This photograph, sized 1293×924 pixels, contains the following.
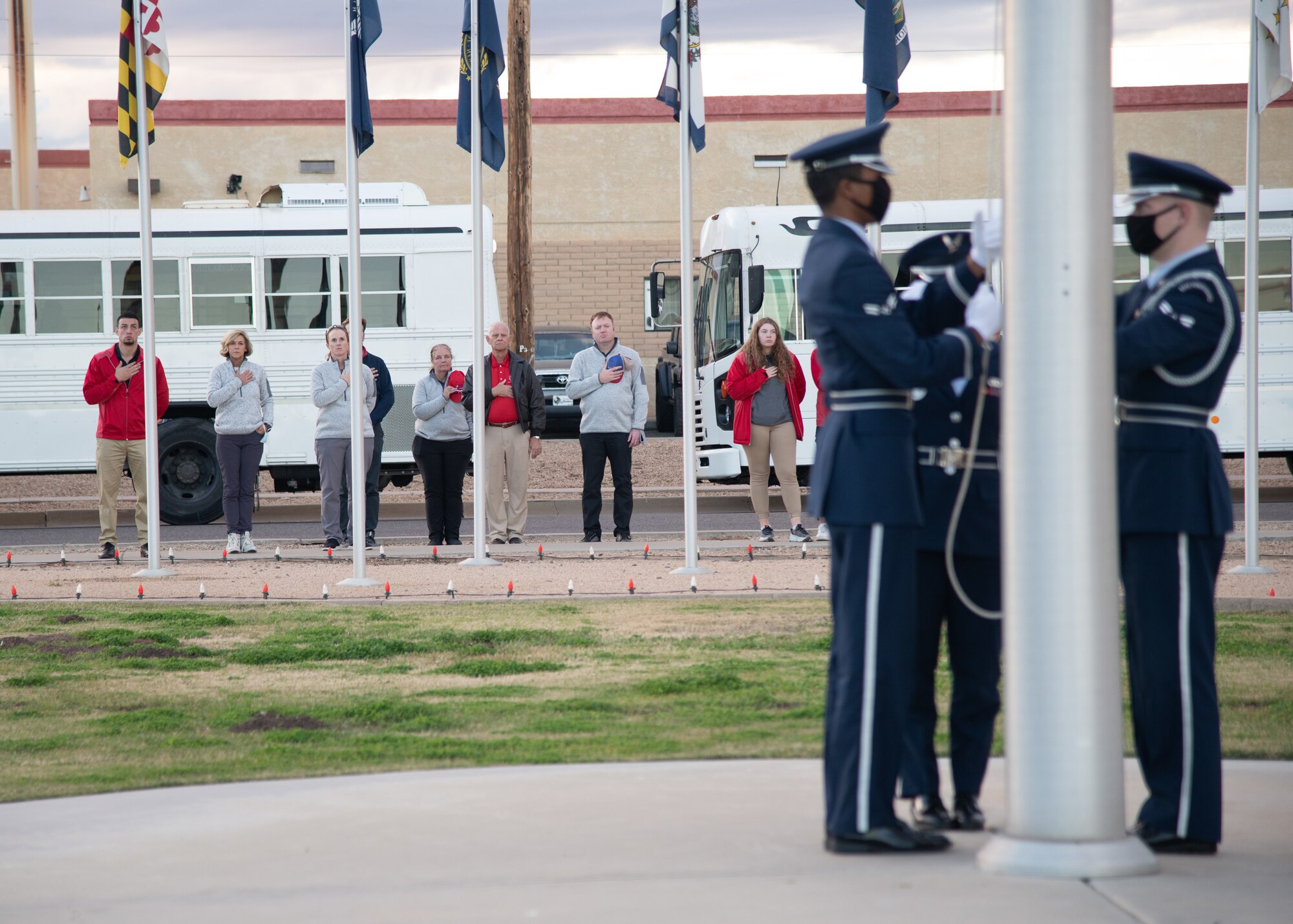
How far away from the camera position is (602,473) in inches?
565

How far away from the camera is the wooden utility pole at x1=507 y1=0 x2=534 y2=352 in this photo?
2016 cm

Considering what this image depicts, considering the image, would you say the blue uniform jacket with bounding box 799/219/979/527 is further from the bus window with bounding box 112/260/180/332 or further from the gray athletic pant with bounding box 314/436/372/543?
the bus window with bounding box 112/260/180/332

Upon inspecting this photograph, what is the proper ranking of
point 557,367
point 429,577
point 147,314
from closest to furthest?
point 429,577
point 147,314
point 557,367

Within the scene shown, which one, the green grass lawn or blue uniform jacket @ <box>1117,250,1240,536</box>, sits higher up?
blue uniform jacket @ <box>1117,250,1240,536</box>

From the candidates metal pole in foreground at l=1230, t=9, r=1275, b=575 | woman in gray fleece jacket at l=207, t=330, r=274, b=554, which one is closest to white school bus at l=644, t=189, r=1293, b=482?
woman in gray fleece jacket at l=207, t=330, r=274, b=554

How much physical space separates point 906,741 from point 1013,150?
5.73 ft

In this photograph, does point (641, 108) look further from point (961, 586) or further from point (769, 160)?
point (961, 586)

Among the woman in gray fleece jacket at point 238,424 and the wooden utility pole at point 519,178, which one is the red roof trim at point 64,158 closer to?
the wooden utility pole at point 519,178

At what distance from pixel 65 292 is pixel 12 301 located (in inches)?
23.7

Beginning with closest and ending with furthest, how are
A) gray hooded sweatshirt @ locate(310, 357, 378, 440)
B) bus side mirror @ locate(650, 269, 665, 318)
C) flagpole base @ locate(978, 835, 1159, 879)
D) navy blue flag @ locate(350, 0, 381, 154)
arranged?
flagpole base @ locate(978, 835, 1159, 879)
navy blue flag @ locate(350, 0, 381, 154)
gray hooded sweatshirt @ locate(310, 357, 378, 440)
bus side mirror @ locate(650, 269, 665, 318)

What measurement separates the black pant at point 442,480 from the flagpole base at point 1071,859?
1051cm

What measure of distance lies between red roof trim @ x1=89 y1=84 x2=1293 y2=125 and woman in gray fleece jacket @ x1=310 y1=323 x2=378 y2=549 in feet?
58.7

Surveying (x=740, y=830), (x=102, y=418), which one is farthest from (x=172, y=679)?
(x=102, y=418)

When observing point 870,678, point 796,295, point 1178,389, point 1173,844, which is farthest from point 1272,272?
point 870,678
